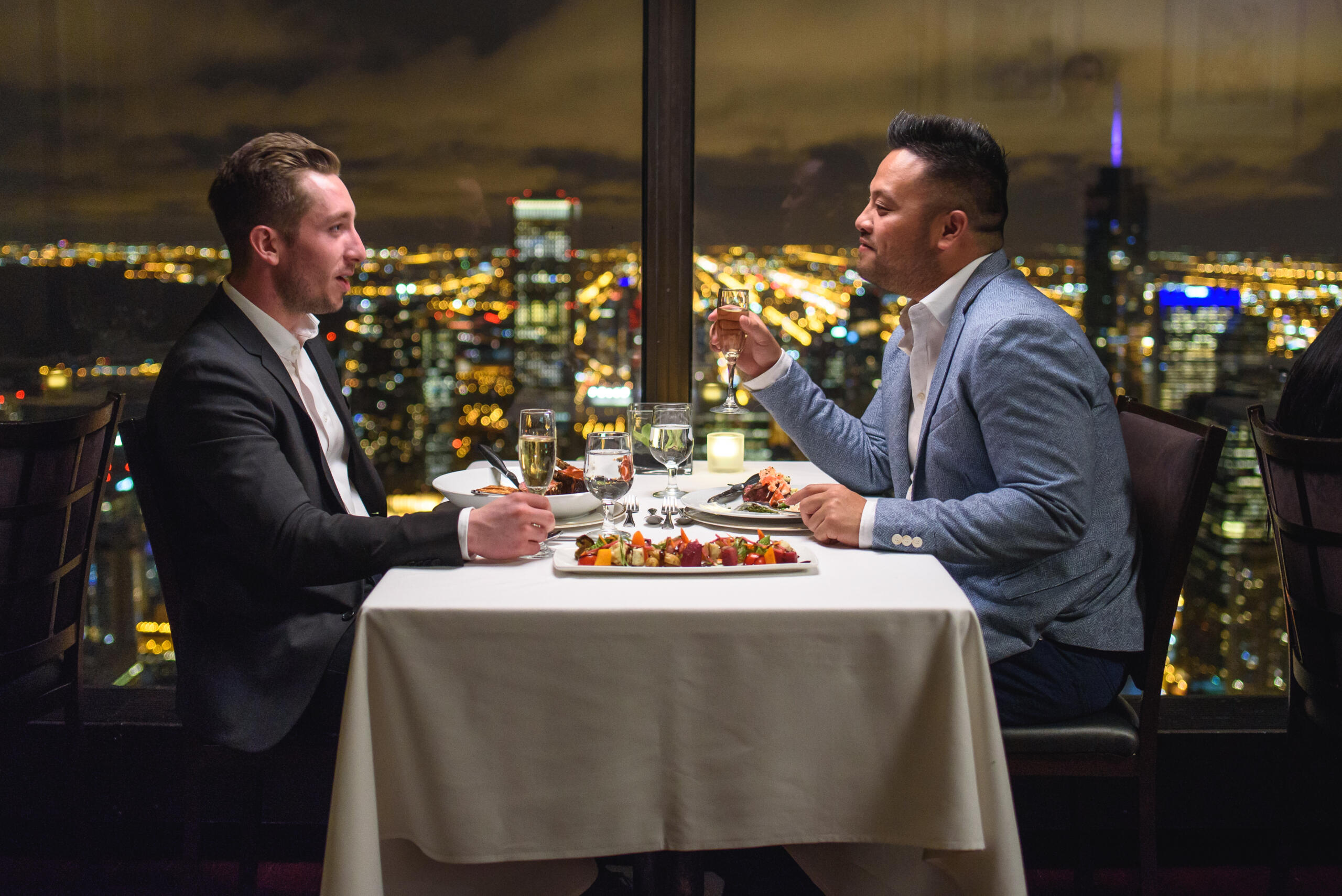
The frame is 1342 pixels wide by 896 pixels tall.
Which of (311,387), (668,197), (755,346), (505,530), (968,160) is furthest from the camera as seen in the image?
(668,197)

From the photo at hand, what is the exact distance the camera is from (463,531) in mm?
1423

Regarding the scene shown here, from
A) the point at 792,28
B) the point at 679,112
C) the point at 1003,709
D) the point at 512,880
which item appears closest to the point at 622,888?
the point at 512,880

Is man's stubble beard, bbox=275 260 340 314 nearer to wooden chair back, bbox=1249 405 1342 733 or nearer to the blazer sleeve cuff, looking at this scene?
the blazer sleeve cuff

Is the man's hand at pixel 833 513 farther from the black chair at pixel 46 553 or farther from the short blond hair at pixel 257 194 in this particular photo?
the black chair at pixel 46 553

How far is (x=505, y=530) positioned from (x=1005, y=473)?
77cm

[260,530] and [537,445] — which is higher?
[537,445]

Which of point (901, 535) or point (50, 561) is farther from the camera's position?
point (50, 561)

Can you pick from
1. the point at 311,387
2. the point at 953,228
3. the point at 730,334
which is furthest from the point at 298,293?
the point at 953,228

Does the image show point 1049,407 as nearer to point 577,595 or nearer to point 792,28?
point 577,595

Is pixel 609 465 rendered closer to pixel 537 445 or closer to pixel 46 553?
pixel 537 445

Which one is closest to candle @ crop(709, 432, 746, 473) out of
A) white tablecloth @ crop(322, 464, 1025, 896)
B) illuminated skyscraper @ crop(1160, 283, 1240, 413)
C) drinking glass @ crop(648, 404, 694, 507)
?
drinking glass @ crop(648, 404, 694, 507)

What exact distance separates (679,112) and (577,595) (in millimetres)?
1861

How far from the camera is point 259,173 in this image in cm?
173

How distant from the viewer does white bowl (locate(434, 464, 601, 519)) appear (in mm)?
1603
